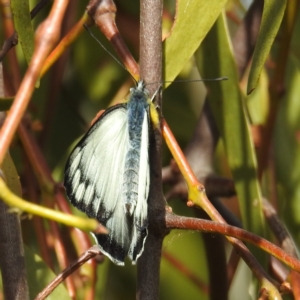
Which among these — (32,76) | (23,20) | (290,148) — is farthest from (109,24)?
(290,148)

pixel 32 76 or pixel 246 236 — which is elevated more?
pixel 32 76

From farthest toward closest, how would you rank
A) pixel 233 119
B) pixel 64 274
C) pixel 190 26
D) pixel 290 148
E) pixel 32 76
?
pixel 290 148, pixel 233 119, pixel 190 26, pixel 64 274, pixel 32 76

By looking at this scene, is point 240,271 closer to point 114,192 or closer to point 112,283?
point 112,283

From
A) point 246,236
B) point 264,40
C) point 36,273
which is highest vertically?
point 264,40

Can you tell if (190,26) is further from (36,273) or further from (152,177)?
(36,273)

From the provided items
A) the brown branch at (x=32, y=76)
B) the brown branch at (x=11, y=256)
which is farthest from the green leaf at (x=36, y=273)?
the brown branch at (x=32, y=76)

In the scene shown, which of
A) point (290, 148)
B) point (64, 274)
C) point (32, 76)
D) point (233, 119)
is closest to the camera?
point (32, 76)

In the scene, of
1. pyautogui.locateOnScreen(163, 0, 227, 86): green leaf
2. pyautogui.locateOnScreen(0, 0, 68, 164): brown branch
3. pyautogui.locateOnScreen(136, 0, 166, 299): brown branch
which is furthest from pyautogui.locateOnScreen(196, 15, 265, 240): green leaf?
pyautogui.locateOnScreen(0, 0, 68, 164): brown branch

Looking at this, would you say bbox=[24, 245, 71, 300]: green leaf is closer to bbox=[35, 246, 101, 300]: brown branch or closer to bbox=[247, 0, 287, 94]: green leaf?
bbox=[35, 246, 101, 300]: brown branch
